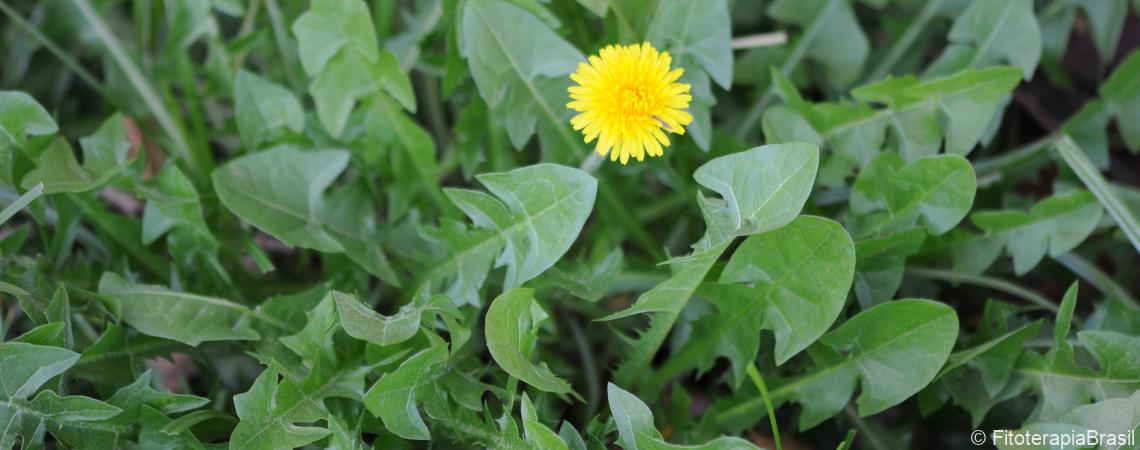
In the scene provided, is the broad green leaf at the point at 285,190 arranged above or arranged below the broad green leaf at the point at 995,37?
below

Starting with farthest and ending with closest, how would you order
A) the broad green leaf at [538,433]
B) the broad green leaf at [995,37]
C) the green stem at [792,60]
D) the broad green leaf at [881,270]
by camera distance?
1. the green stem at [792,60]
2. the broad green leaf at [995,37]
3. the broad green leaf at [881,270]
4. the broad green leaf at [538,433]

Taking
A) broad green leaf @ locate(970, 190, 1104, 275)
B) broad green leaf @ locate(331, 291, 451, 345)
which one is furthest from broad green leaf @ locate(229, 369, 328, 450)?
broad green leaf @ locate(970, 190, 1104, 275)

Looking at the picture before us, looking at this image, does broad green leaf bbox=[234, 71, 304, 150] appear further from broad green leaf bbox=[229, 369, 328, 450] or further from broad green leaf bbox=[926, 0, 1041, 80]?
broad green leaf bbox=[926, 0, 1041, 80]

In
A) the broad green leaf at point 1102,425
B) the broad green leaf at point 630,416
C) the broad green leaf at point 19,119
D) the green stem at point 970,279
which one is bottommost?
the green stem at point 970,279

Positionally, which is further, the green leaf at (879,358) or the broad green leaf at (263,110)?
the broad green leaf at (263,110)

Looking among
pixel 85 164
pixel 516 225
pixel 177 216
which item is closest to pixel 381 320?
pixel 516 225

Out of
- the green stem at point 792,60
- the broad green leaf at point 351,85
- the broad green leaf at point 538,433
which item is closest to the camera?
the broad green leaf at point 538,433

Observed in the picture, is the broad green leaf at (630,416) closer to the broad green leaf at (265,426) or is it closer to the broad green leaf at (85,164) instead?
the broad green leaf at (265,426)

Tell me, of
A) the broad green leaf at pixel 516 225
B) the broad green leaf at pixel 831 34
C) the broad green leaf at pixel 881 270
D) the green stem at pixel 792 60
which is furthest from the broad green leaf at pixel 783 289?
the broad green leaf at pixel 831 34

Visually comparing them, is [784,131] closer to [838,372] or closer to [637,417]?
[838,372]
